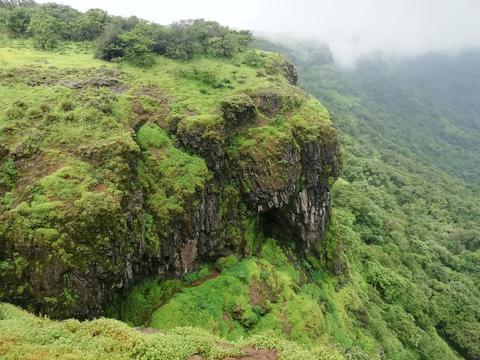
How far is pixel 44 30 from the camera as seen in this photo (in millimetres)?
43000

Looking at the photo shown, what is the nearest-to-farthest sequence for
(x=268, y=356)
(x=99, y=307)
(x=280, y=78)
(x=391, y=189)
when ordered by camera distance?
1. (x=268, y=356)
2. (x=99, y=307)
3. (x=280, y=78)
4. (x=391, y=189)

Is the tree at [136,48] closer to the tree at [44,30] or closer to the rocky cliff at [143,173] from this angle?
the rocky cliff at [143,173]

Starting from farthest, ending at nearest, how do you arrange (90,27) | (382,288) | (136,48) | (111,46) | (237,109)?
(90,27)
(382,288)
(111,46)
(136,48)
(237,109)

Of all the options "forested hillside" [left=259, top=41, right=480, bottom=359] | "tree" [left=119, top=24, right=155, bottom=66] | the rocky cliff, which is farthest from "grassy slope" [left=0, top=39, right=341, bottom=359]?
"forested hillside" [left=259, top=41, right=480, bottom=359]

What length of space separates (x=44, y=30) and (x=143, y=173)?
2684 cm

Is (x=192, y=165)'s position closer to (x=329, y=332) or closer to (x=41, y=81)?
(x=41, y=81)

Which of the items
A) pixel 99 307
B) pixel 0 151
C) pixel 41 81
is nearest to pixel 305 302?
pixel 99 307

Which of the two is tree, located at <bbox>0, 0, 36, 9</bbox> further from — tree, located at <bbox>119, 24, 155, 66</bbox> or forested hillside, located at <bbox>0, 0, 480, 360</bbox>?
tree, located at <bbox>119, 24, 155, 66</bbox>

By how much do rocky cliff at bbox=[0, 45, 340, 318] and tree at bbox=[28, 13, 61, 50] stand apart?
6161 millimetres

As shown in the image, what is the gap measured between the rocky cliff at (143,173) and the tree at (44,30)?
243 inches

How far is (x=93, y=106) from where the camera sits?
2608cm

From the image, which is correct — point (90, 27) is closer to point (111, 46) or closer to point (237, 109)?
point (111, 46)

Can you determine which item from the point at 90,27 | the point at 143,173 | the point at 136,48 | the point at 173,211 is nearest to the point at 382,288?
the point at 173,211

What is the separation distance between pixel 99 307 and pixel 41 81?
17.4 m
